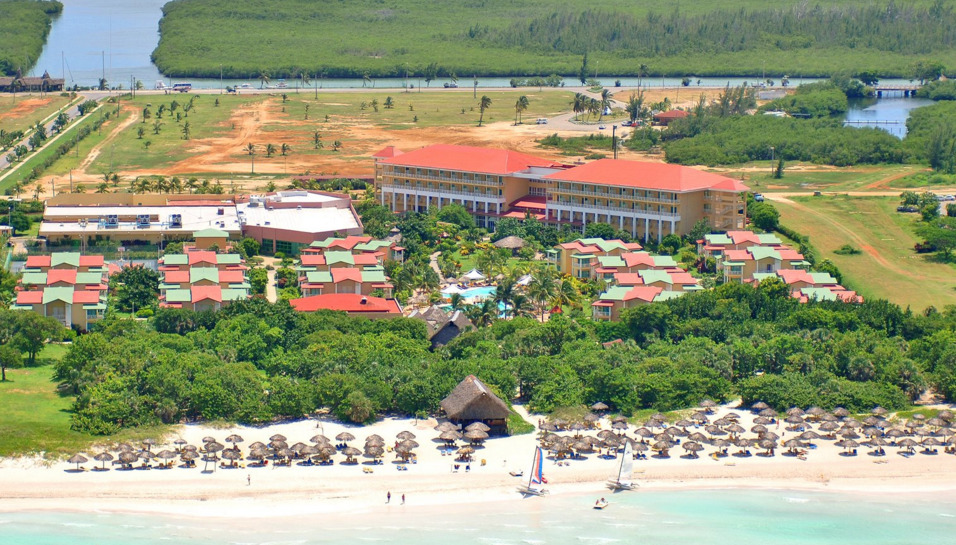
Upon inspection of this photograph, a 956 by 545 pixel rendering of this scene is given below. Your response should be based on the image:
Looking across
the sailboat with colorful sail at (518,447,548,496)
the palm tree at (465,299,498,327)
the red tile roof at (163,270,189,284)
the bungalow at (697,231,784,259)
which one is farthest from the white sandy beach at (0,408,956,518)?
the bungalow at (697,231,784,259)

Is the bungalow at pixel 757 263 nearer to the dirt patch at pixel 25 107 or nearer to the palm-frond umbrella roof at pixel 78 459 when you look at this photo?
the palm-frond umbrella roof at pixel 78 459

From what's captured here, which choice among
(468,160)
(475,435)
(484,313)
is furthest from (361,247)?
(475,435)

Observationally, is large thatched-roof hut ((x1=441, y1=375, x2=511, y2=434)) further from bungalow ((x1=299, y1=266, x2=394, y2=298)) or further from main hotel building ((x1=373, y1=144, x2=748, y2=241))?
main hotel building ((x1=373, y1=144, x2=748, y2=241))

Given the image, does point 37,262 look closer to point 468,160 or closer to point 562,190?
point 468,160

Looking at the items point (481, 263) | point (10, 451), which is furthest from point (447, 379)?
point (481, 263)

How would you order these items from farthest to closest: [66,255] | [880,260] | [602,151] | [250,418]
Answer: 1. [602,151]
2. [880,260]
3. [66,255]
4. [250,418]

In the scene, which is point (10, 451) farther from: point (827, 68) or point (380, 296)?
point (827, 68)
